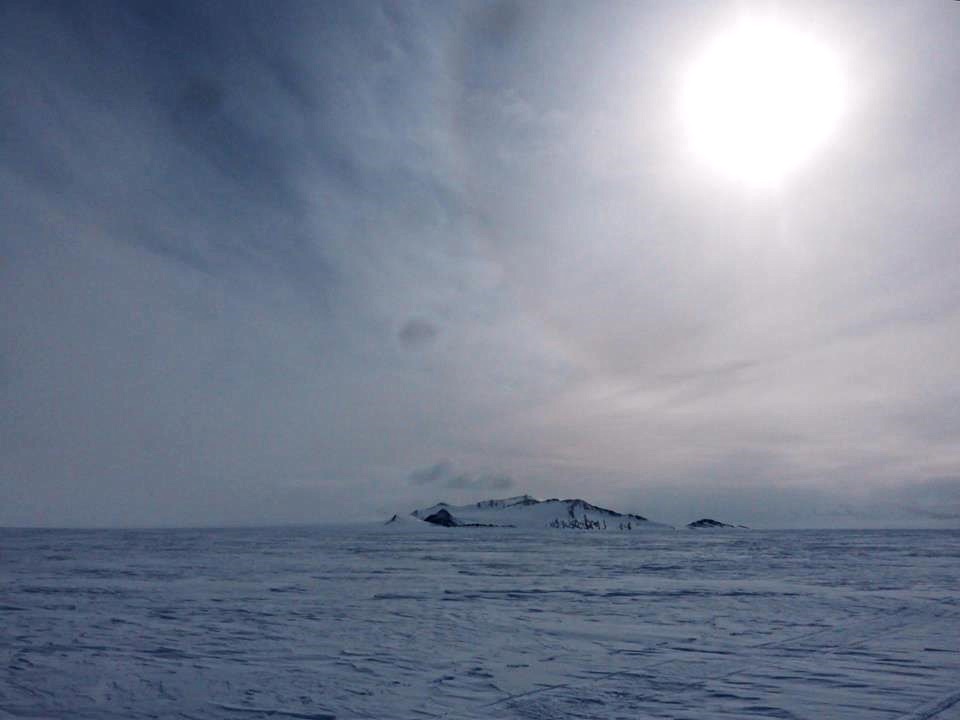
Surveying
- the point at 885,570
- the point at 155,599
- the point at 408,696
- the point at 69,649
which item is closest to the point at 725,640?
the point at 408,696

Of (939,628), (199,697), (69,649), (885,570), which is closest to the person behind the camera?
(199,697)

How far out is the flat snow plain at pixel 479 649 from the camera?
30.8 feet

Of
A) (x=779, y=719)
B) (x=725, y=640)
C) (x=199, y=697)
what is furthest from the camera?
(x=725, y=640)

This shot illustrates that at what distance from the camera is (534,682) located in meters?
10.8

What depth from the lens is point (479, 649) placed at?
43.9ft

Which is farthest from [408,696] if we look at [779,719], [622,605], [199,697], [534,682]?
[622,605]

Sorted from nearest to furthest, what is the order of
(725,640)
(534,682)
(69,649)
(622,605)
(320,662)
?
(534,682) → (320,662) → (69,649) → (725,640) → (622,605)

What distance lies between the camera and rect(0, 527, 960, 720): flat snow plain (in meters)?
9.40

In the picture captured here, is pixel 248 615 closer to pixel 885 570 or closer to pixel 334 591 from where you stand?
pixel 334 591

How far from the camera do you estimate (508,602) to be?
67.6 ft

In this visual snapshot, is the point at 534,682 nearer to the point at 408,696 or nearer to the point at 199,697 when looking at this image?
the point at 408,696

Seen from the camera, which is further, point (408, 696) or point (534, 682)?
point (534, 682)

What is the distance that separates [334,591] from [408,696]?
1428cm

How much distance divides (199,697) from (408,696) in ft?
8.78
